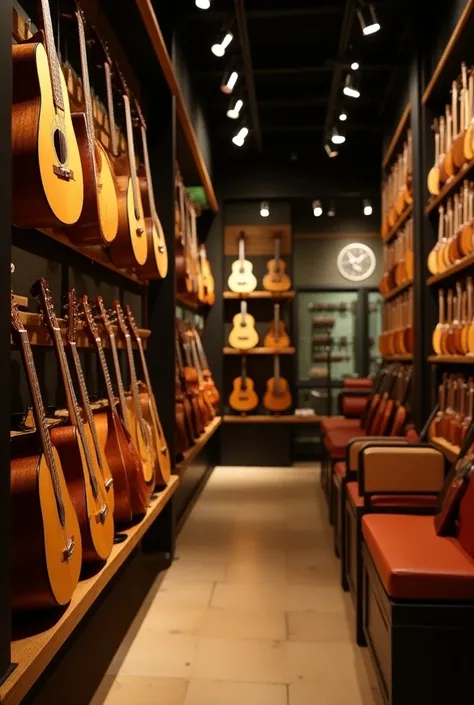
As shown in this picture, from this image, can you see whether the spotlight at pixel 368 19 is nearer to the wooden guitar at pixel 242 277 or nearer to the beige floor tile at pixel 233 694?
the wooden guitar at pixel 242 277

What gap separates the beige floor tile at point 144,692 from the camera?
223 centimetres

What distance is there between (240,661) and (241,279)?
511cm

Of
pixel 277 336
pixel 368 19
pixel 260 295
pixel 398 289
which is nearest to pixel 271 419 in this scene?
pixel 277 336

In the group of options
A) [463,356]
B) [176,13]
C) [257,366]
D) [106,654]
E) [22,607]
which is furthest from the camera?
[257,366]

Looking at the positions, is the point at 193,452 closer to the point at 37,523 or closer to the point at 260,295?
the point at 37,523

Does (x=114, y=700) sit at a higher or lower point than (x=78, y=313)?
lower

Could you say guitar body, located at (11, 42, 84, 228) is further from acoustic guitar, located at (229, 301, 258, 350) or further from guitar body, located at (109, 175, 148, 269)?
acoustic guitar, located at (229, 301, 258, 350)

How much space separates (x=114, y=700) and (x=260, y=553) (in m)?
1.83

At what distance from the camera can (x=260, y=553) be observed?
13.0ft

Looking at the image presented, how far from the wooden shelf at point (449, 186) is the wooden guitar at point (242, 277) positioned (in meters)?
3.11

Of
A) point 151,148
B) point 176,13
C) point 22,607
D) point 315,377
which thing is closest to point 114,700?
point 22,607

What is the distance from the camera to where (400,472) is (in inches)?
109

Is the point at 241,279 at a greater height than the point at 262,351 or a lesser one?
greater

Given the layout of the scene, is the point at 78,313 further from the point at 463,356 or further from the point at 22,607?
the point at 463,356
